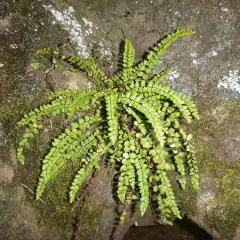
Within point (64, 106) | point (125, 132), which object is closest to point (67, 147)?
point (64, 106)

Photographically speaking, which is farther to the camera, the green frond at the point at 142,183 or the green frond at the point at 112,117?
the green frond at the point at 142,183

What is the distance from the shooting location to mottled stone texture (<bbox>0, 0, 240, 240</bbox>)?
144 inches

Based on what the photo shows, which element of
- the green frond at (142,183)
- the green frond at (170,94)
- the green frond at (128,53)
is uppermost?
the green frond at (128,53)

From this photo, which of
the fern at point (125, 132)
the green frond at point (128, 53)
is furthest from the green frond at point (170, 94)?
the green frond at point (128, 53)

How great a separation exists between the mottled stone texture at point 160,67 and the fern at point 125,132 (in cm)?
32

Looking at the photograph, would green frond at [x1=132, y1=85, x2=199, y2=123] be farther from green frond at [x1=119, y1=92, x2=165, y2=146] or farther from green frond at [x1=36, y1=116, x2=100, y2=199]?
green frond at [x1=36, y1=116, x2=100, y2=199]

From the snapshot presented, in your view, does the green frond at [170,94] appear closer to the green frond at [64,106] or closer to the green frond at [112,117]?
the green frond at [112,117]

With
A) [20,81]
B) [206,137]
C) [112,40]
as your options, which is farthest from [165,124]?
[20,81]

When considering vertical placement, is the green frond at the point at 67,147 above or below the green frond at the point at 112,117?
below

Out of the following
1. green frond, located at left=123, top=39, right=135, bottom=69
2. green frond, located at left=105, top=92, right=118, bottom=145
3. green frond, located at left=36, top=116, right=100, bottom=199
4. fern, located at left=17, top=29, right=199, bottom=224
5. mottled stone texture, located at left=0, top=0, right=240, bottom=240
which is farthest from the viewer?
mottled stone texture, located at left=0, top=0, right=240, bottom=240

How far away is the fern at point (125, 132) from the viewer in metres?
2.96

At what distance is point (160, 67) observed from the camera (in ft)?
13.1

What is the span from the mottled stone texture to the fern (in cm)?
32

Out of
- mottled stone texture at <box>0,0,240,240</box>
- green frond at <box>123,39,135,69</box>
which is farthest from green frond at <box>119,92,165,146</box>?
mottled stone texture at <box>0,0,240,240</box>
